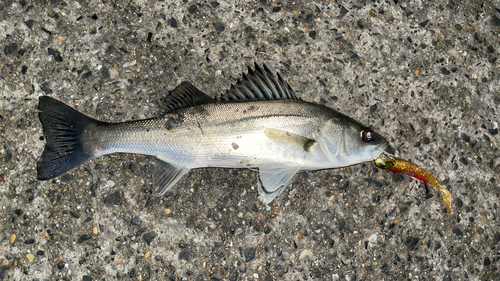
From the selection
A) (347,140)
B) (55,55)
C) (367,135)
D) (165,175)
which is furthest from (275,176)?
(55,55)

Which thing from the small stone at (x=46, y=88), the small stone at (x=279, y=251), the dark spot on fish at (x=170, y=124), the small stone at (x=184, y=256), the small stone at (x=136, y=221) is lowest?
the small stone at (x=279, y=251)

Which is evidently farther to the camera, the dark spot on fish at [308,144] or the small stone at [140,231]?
the small stone at [140,231]

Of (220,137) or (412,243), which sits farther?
(412,243)

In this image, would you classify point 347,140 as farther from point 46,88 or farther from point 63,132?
point 46,88

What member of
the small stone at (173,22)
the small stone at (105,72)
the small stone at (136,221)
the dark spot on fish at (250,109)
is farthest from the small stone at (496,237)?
the small stone at (105,72)

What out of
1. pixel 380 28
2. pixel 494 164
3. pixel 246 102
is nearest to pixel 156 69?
pixel 246 102

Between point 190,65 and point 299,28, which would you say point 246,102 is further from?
point 299,28

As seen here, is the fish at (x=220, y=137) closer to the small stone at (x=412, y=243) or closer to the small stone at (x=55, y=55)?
the small stone at (x=55, y=55)
